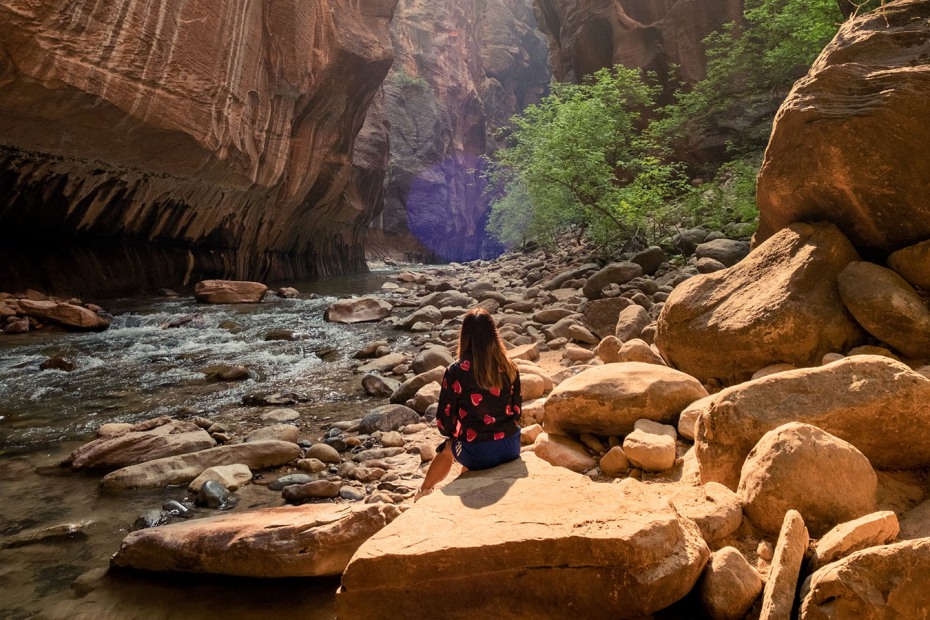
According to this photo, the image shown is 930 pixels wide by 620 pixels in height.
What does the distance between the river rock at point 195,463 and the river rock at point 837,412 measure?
3199 millimetres

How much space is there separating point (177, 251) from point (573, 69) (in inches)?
839

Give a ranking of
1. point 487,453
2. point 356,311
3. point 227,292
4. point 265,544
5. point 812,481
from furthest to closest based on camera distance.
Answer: point 227,292 < point 356,311 < point 487,453 < point 265,544 < point 812,481

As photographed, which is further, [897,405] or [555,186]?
[555,186]

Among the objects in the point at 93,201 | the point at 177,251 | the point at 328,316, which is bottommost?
the point at 328,316

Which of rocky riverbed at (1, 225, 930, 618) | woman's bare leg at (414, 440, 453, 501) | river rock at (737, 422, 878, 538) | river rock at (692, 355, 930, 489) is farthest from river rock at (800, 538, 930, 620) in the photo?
woman's bare leg at (414, 440, 453, 501)

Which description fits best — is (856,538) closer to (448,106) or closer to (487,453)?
(487,453)

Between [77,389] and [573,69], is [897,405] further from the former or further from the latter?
[573,69]

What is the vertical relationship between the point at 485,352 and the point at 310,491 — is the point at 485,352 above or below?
above

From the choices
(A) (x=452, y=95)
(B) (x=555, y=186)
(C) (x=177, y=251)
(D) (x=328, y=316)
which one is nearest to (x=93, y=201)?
(C) (x=177, y=251)

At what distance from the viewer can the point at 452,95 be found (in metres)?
45.3

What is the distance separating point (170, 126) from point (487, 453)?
11633 mm

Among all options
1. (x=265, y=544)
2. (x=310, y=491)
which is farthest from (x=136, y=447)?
(x=265, y=544)

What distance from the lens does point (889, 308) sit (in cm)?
309

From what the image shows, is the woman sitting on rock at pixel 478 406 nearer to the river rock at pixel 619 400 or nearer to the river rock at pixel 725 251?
the river rock at pixel 619 400
